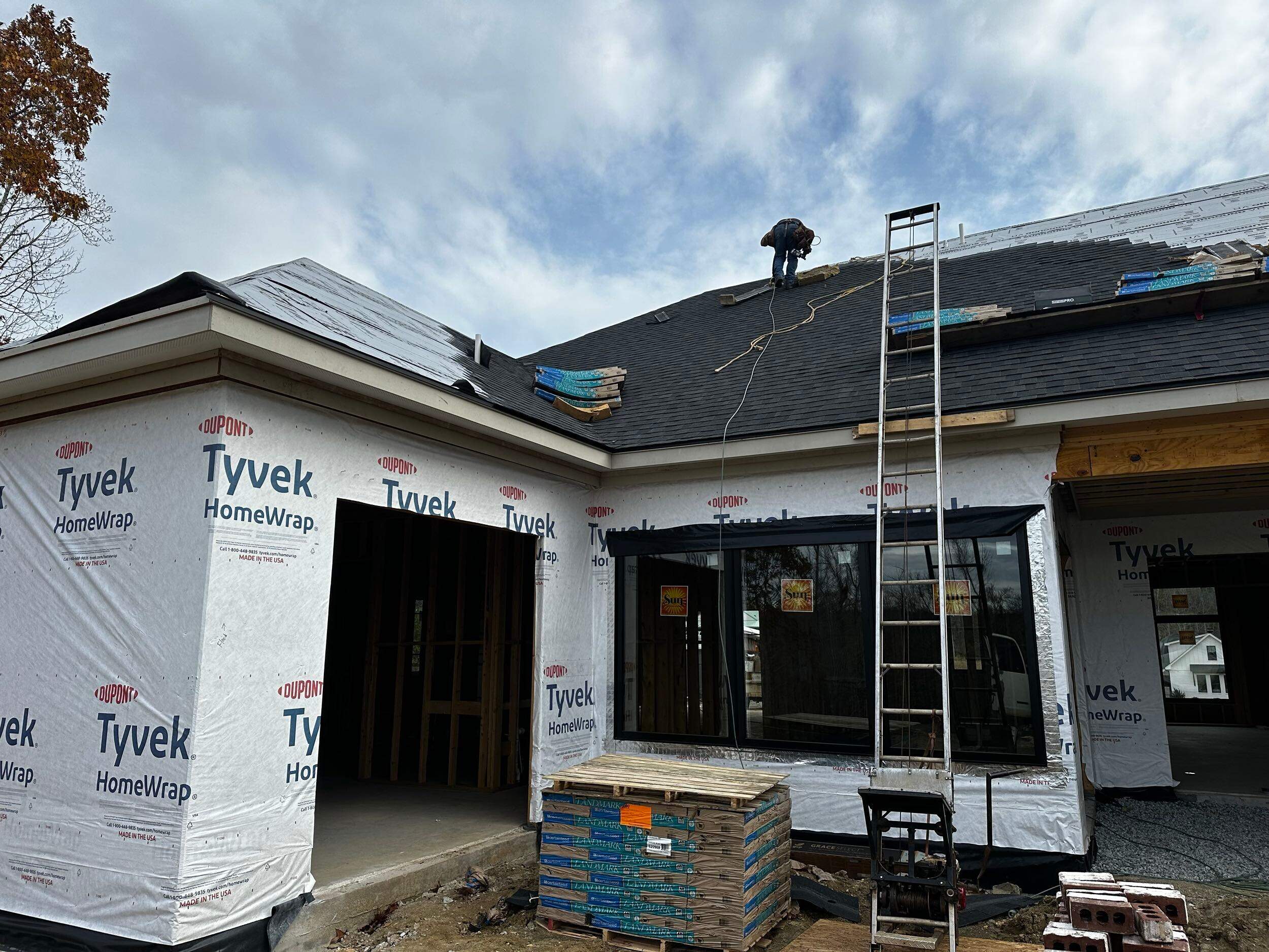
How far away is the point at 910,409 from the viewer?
20.0ft

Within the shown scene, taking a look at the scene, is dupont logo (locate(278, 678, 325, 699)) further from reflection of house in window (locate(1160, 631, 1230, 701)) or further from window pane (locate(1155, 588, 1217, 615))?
reflection of house in window (locate(1160, 631, 1230, 701))

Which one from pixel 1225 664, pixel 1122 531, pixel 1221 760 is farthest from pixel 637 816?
pixel 1225 664

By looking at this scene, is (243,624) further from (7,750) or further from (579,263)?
(579,263)

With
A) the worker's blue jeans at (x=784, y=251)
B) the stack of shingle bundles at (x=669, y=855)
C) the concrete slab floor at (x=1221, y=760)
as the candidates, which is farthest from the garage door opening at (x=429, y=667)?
the concrete slab floor at (x=1221, y=760)

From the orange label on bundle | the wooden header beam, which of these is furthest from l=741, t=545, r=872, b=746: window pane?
the orange label on bundle

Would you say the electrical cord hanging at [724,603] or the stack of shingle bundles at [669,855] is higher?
the electrical cord hanging at [724,603]

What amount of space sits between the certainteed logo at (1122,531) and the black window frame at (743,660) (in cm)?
399

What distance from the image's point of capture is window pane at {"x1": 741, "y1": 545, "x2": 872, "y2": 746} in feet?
20.2

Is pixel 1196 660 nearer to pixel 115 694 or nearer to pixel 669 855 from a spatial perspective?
pixel 669 855

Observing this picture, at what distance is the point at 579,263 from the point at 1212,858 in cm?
2168

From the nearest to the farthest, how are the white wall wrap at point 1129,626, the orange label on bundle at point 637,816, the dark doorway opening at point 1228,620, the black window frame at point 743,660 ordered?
the orange label on bundle at point 637,816 → the black window frame at point 743,660 → the white wall wrap at point 1129,626 → the dark doorway opening at point 1228,620

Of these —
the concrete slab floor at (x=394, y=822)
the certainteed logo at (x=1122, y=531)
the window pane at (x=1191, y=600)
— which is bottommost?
the concrete slab floor at (x=394, y=822)

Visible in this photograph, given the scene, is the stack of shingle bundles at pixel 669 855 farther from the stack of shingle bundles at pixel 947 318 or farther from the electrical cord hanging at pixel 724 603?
the stack of shingle bundles at pixel 947 318

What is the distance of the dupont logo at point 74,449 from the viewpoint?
477 centimetres
